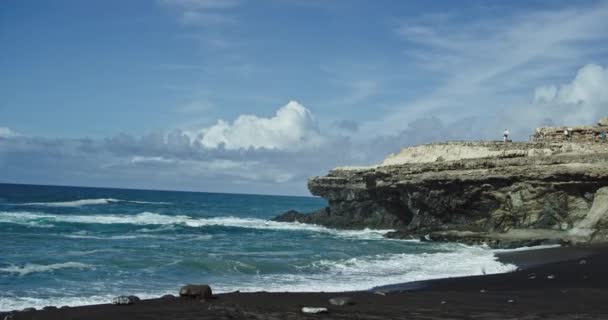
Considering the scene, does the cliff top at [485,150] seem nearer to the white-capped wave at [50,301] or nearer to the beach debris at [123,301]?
the white-capped wave at [50,301]

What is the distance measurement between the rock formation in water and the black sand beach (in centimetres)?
1138

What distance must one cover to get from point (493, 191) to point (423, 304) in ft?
64.5

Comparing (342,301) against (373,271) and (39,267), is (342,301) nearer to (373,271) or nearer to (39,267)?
(373,271)

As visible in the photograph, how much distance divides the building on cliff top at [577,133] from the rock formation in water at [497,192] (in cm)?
24

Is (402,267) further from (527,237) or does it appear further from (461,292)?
(527,237)

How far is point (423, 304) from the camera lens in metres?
12.1

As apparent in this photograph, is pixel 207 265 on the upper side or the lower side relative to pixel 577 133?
lower

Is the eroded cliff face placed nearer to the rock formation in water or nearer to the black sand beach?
the rock formation in water

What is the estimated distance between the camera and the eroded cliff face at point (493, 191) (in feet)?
91.1

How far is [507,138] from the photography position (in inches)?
1539

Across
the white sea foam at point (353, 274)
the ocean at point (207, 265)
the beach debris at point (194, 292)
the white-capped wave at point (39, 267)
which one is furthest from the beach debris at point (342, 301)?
the white-capped wave at point (39, 267)

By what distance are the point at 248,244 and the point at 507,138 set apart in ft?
60.8

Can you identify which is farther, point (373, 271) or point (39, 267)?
point (373, 271)

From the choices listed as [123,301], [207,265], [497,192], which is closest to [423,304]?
[123,301]
